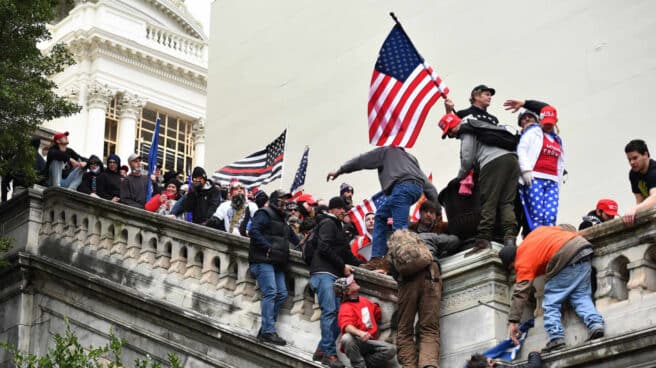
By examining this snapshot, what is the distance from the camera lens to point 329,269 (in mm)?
11844

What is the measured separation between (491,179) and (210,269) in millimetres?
3466

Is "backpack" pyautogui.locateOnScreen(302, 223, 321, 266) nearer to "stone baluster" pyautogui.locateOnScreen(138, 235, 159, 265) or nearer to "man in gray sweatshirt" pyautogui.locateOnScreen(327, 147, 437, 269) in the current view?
"man in gray sweatshirt" pyautogui.locateOnScreen(327, 147, 437, 269)

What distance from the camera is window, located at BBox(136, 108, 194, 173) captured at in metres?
47.8

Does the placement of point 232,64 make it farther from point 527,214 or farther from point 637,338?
point 637,338

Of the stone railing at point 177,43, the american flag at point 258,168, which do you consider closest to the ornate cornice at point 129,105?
the stone railing at point 177,43

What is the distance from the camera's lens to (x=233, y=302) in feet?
42.5

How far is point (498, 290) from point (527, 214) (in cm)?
134

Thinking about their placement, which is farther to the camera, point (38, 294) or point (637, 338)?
point (38, 294)

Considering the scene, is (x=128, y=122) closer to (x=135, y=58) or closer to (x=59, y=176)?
(x=135, y=58)

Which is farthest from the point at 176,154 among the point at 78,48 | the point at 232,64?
the point at 232,64

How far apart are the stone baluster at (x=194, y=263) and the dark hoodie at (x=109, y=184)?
430cm

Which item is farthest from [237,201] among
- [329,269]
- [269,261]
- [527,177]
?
[527,177]

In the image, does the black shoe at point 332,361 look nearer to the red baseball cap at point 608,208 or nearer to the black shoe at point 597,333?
the black shoe at point 597,333

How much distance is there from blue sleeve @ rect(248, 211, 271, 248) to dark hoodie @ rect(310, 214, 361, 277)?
637 mm
